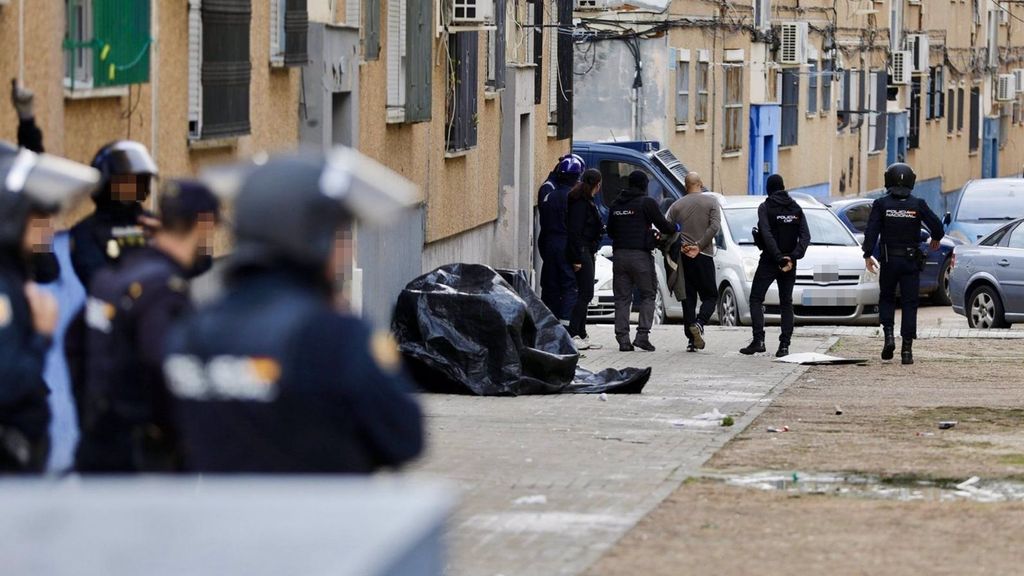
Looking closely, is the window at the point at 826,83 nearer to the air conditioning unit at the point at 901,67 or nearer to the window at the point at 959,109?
the air conditioning unit at the point at 901,67

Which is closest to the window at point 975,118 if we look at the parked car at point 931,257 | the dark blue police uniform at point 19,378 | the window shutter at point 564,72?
the parked car at point 931,257

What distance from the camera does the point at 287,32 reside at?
15.5 meters

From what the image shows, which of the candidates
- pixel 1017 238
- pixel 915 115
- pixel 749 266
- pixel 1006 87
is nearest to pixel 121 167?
pixel 749 266

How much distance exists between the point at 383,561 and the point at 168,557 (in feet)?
1.36

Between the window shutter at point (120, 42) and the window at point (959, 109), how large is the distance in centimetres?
5162

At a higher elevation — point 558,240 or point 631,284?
point 558,240

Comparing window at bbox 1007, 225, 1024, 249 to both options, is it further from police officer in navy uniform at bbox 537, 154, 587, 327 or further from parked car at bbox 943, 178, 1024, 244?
police officer in navy uniform at bbox 537, 154, 587, 327

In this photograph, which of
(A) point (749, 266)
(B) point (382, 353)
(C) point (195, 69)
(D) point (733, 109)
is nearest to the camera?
(B) point (382, 353)

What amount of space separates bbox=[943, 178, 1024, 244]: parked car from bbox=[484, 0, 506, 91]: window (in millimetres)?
9497

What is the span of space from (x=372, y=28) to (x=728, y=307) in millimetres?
7277

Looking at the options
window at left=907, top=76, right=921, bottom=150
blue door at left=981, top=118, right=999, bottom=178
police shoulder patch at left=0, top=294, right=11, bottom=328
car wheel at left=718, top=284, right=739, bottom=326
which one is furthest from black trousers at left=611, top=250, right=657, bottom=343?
blue door at left=981, top=118, right=999, bottom=178

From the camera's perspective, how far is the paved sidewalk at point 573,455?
8.64 meters

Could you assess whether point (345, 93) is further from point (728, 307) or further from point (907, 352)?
point (728, 307)

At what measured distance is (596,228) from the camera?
20016mm
